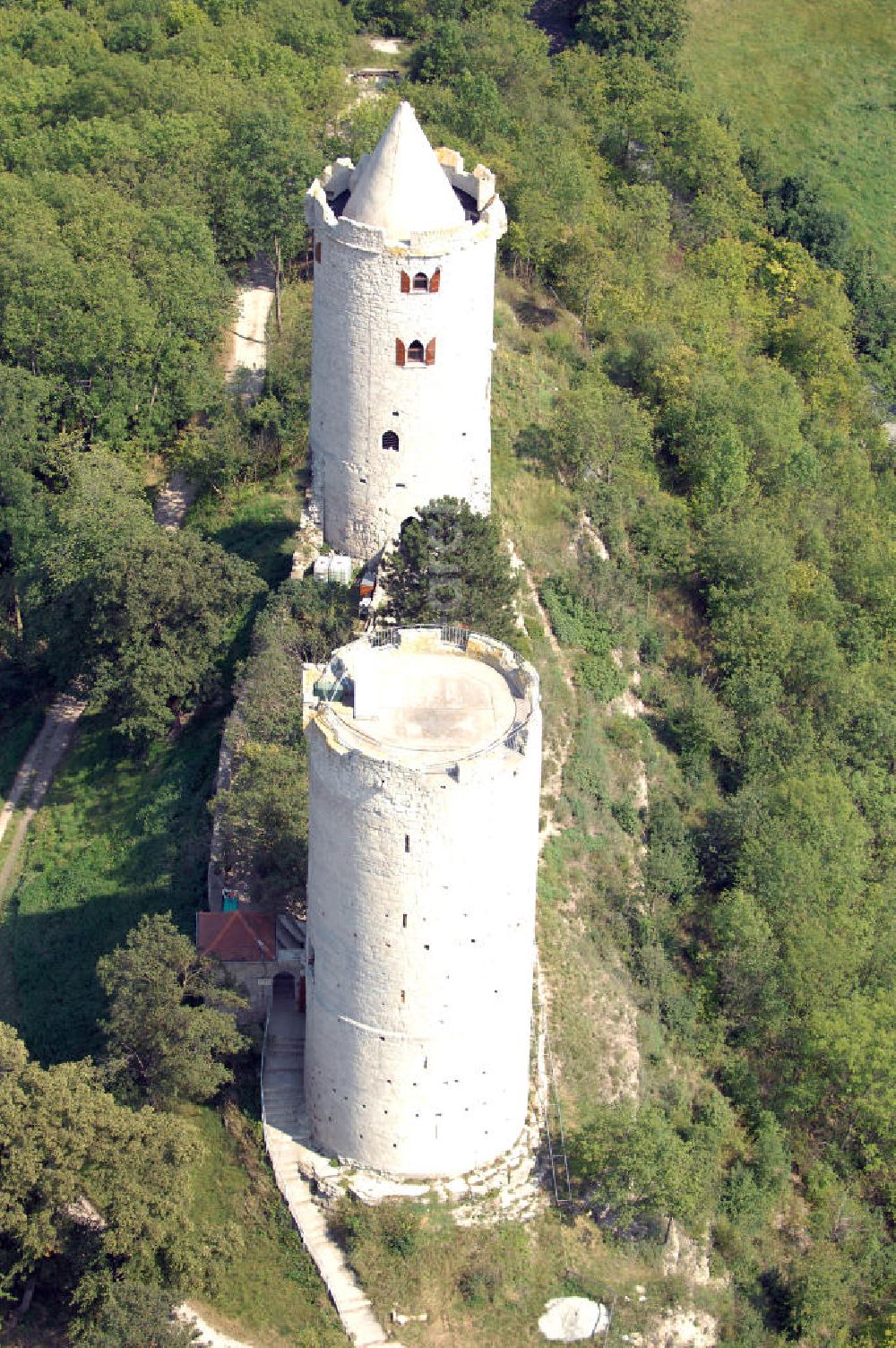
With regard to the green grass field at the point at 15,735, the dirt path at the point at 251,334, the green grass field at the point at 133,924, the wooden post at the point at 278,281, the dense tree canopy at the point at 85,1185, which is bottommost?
the green grass field at the point at 15,735

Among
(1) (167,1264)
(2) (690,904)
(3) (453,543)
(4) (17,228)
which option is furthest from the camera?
(4) (17,228)

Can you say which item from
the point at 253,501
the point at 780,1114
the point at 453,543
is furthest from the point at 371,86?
the point at 780,1114

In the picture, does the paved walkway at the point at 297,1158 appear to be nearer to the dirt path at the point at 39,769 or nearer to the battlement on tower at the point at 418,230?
the dirt path at the point at 39,769

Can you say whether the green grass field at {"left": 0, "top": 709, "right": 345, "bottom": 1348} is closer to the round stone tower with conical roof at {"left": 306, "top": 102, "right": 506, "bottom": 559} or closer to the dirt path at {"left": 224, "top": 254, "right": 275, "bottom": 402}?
the round stone tower with conical roof at {"left": 306, "top": 102, "right": 506, "bottom": 559}

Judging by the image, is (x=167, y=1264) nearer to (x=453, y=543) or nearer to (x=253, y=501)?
(x=453, y=543)

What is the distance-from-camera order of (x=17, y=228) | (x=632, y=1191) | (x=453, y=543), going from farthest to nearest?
(x=17, y=228) → (x=453, y=543) → (x=632, y=1191)

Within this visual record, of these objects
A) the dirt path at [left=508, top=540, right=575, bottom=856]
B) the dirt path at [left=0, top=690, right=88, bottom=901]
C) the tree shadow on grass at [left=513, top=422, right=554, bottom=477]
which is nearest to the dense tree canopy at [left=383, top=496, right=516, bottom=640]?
the dirt path at [left=508, top=540, right=575, bottom=856]

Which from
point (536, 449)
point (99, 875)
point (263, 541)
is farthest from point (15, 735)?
point (536, 449)

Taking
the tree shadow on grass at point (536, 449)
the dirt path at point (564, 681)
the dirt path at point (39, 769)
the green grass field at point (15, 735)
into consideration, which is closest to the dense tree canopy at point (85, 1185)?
the dirt path at point (39, 769)
